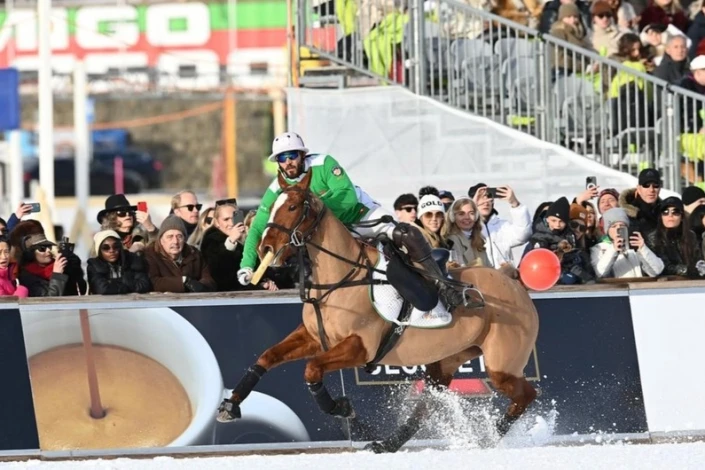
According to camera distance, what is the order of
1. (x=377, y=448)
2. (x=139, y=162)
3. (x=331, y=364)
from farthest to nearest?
1. (x=139, y=162)
2. (x=377, y=448)
3. (x=331, y=364)

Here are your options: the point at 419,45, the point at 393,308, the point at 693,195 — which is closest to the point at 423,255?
the point at 393,308

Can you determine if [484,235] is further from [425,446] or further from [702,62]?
[702,62]

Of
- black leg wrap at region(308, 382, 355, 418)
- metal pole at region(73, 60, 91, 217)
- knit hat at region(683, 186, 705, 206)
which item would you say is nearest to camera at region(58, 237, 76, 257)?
black leg wrap at region(308, 382, 355, 418)

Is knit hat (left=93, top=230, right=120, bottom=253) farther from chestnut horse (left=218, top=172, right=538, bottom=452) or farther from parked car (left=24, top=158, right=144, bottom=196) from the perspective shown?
parked car (left=24, top=158, right=144, bottom=196)

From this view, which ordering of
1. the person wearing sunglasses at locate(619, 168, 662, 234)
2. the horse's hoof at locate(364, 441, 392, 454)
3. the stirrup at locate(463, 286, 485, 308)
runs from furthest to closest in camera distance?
the person wearing sunglasses at locate(619, 168, 662, 234) < the horse's hoof at locate(364, 441, 392, 454) < the stirrup at locate(463, 286, 485, 308)

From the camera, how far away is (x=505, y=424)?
1166 centimetres

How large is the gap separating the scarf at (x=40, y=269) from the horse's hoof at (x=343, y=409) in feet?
8.61

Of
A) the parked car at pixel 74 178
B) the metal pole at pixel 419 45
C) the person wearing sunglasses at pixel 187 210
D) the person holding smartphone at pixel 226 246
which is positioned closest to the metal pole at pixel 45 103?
the metal pole at pixel 419 45

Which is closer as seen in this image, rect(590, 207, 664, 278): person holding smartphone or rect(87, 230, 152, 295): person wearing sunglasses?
rect(87, 230, 152, 295): person wearing sunglasses

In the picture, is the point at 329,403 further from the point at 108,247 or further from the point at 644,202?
the point at 644,202

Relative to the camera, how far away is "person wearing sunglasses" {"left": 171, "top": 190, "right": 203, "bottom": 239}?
13.8 metres

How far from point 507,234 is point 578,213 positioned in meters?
0.62

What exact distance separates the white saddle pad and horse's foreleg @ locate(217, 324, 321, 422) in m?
0.52

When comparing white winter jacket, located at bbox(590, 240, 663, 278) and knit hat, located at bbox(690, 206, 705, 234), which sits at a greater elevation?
knit hat, located at bbox(690, 206, 705, 234)
